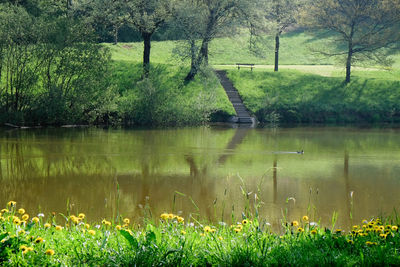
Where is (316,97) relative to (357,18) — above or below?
below

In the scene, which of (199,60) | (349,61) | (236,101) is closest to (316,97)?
(349,61)

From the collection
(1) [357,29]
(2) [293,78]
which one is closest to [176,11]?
(2) [293,78]

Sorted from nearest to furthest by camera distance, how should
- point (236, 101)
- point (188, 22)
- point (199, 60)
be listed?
point (188, 22) < point (199, 60) < point (236, 101)

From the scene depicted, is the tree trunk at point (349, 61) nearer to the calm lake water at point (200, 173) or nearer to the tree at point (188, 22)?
the tree at point (188, 22)

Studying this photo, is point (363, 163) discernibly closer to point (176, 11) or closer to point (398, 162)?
point (398, 162)

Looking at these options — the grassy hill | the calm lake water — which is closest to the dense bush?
the calm lake water

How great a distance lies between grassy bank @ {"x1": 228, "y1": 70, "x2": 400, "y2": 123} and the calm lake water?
30.2 feet

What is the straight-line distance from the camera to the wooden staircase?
39625 mm

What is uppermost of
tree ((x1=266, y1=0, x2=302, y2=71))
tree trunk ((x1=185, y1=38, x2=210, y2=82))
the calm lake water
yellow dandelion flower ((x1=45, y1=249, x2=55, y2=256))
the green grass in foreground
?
tree ((x1=266, y1=0, x2=302, y2=71))

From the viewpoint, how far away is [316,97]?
142ft

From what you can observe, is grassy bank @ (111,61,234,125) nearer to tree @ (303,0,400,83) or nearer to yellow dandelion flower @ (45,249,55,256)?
tree @ (303,0,400,83)

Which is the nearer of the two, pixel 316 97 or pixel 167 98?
pixel 167 98

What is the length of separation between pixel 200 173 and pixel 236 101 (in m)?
23.3

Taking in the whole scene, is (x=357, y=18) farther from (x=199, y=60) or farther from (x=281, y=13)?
(x=199, y=60)
